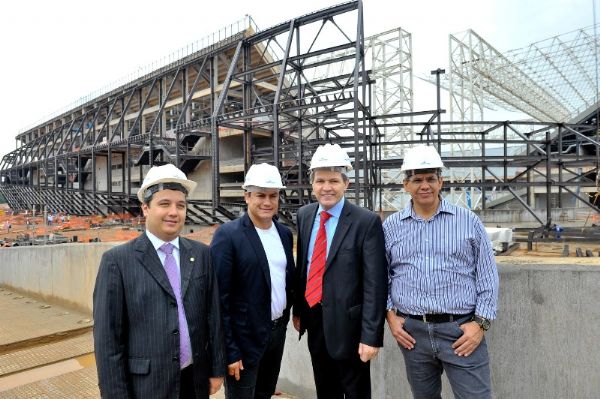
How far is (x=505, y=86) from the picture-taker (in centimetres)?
3331

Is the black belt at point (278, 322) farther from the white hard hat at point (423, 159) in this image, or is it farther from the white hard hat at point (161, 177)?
the white hard hat at point (423, 159)

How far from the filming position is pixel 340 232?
2.33 m

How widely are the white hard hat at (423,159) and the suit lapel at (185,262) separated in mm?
1358

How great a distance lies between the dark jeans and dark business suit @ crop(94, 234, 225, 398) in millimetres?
373

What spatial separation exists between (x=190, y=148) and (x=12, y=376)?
71.4ft

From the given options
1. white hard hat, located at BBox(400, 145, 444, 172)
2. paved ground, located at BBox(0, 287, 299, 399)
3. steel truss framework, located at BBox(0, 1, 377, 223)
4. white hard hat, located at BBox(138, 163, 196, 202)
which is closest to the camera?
white hard hat, located at BBox(138, 163, 196, 202)

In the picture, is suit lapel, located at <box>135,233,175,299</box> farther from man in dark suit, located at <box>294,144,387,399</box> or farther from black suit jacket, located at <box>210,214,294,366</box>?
man in dark suit, located at <box>294,144,387,399</box>

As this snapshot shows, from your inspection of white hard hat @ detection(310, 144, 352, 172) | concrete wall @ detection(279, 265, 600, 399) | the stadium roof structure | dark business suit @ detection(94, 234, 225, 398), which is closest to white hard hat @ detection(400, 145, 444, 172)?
white hard hat @ detection(310, 144, 352, 172)

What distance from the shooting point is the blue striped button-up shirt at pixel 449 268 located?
6.95 ft

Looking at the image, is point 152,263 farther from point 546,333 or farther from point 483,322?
point 546,333

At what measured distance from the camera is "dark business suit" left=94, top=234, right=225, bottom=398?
1.82 metres

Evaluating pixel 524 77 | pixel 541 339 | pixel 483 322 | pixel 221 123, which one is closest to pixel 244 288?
pixel 483 322

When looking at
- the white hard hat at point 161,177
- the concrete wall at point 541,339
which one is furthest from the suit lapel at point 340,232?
the concrete wall at point 541,339

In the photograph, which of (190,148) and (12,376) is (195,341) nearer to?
(12,376)
